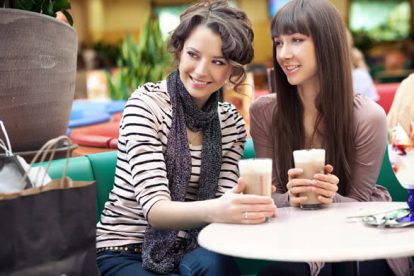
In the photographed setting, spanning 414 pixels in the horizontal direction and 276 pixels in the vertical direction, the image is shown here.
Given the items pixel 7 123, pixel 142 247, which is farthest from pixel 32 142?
pixel 142 247

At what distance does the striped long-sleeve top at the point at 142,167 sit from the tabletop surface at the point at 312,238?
0.30 m

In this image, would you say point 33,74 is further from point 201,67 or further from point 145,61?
point 145,61

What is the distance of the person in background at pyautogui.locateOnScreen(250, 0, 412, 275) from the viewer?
207 centimetres

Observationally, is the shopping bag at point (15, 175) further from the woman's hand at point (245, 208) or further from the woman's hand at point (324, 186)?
the woman's hand at point (324, 186)

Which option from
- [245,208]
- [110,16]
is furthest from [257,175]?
[110,16]

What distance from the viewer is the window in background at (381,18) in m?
15.2

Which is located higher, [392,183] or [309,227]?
[309,227]

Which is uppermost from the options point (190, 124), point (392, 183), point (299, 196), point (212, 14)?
point (212, 14)

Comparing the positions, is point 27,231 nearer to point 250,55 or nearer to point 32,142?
point 32,142

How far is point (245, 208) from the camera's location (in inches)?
65.8

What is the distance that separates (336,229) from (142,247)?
65cm

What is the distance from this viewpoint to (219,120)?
222 centimetres

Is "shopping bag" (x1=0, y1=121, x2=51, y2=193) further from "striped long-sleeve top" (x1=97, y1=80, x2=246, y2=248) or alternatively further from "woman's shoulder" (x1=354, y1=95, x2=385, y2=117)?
"woman's shoulder" (x1=354, y1=95, x2=385, y2=117)

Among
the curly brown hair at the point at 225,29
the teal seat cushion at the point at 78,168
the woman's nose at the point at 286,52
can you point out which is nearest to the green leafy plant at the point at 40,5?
the curly brown hair at the point at 225,29
